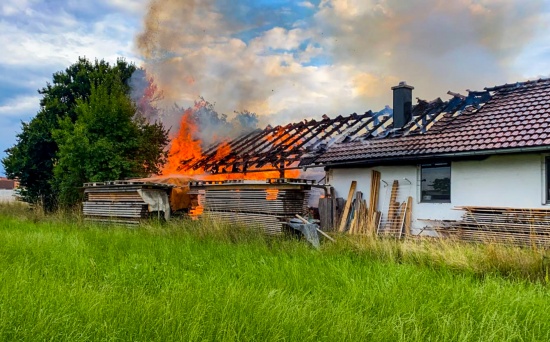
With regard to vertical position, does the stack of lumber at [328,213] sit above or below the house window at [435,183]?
below

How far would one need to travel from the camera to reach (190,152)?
72.2 ft

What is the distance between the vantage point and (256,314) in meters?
4.74

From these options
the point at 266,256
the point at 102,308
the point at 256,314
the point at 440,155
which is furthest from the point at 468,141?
the point at 102,308

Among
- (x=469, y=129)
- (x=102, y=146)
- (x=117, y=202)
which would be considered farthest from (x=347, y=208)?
(x=102, y=146)

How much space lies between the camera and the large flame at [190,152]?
63.2ft

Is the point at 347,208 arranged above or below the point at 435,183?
below

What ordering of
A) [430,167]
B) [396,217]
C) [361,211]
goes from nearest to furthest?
1. [430,167]
2. [396,217]
3. [361,211]

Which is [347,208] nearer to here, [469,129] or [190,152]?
[469,129]

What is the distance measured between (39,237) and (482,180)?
12046 mm

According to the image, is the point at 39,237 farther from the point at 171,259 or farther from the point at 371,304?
the point at 371,304

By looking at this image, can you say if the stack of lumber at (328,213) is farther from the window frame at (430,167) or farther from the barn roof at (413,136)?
the window frame at (430,167)

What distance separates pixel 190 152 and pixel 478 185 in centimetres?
1366

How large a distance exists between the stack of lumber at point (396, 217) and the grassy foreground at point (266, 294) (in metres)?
4.63

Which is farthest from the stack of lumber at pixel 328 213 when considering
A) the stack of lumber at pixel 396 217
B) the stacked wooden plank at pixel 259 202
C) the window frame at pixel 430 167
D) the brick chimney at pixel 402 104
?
the brick chimney at pixel 402 104
